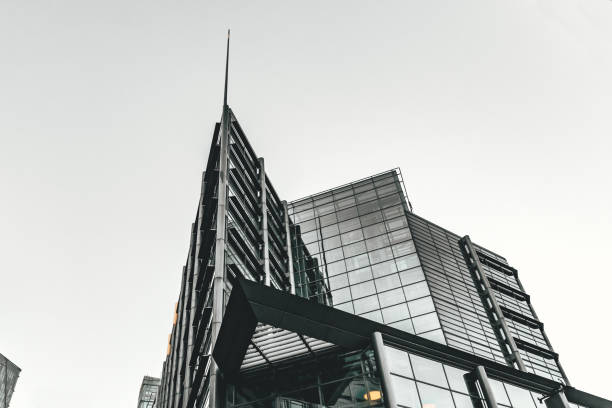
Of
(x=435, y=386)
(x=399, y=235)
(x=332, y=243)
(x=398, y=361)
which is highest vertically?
(x=332, y=243)

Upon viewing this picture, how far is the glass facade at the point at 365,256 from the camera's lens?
142ft

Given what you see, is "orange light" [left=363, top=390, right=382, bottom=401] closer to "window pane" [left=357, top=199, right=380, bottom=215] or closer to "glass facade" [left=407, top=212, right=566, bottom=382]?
"glass facade" [left=407, top=212, right=566, bottom=382]

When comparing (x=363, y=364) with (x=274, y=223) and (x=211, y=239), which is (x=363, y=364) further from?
(x=274, y=223)

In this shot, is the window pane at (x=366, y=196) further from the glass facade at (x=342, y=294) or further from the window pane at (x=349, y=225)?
the window pane at (x=349, y=225)

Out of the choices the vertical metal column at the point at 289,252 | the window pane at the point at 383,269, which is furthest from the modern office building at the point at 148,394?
the window pane at the point at 383,269

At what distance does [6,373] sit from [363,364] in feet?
476

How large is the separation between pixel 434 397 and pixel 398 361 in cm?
226

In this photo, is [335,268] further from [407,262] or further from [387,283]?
[407,262]

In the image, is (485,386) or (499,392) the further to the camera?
(499,392)

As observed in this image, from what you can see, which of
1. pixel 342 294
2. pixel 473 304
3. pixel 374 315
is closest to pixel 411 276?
pixel 374 315

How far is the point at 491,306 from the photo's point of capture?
169 feet

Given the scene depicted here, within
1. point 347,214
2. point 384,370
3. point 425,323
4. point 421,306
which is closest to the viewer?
point 384,370

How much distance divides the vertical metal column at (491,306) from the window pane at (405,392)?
24706mm

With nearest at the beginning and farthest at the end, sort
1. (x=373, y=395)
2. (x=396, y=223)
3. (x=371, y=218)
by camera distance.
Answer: (x=373, y=395)
(x=396, y=223)
(x=371, y=218)
